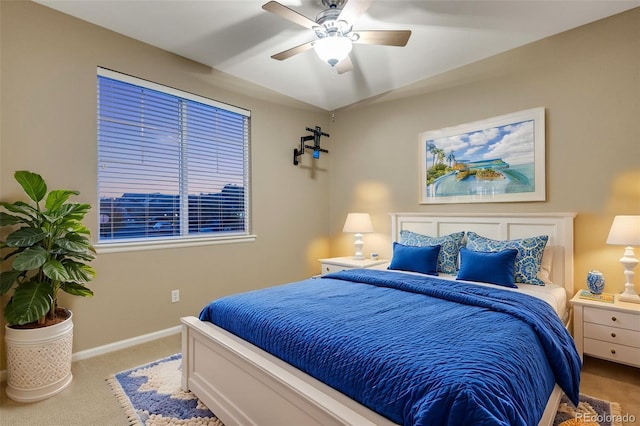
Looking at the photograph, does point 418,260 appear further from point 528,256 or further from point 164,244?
point 164,244

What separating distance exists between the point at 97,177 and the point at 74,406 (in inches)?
66.2

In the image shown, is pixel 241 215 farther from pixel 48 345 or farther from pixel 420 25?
pixel 420 25

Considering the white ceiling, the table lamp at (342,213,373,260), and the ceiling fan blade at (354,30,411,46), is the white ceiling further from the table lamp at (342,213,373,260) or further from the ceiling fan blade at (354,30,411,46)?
the table lamp at (342,213,373,260)

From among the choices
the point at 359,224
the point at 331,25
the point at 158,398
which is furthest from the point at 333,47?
the point at 158,398

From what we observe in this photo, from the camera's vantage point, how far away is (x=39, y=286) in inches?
82.4

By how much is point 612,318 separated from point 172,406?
301 centimetres

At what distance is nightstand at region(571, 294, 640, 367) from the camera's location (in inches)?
87.4

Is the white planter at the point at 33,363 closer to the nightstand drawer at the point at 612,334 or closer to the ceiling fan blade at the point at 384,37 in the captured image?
the ceiling fan blade at the point at 384,37

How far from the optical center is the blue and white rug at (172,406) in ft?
6.04

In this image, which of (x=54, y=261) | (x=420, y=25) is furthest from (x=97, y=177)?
(x=420, y=25)

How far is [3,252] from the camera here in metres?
2.29

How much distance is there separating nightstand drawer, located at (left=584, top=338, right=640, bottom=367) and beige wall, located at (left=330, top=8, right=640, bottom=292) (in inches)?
21.0

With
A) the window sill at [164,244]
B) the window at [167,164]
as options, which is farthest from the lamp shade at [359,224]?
the window at [167,164]

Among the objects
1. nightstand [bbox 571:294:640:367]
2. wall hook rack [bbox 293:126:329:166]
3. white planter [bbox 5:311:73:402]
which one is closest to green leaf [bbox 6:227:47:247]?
white planter [bbox 5:311:73:402]
